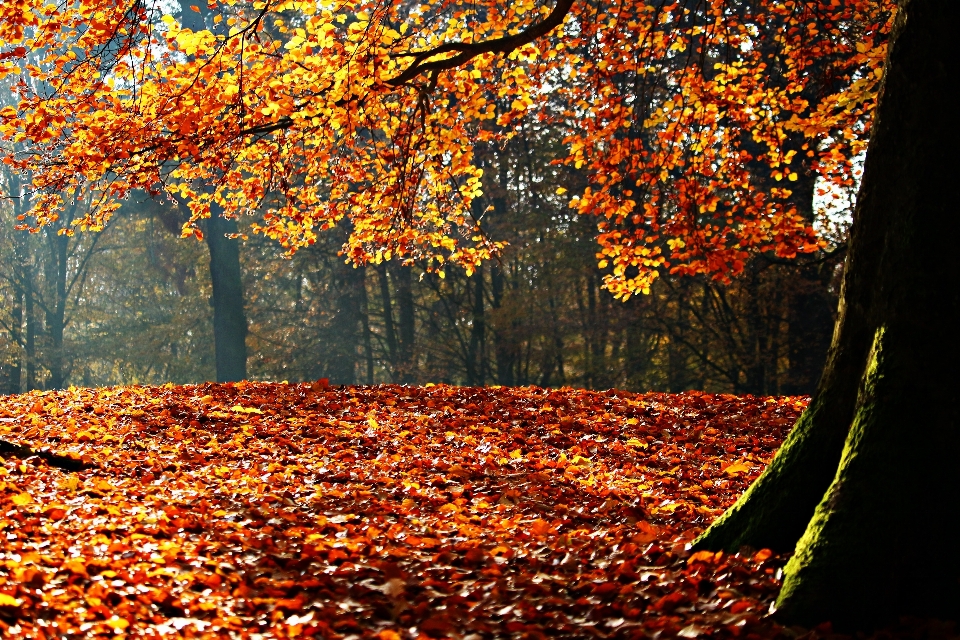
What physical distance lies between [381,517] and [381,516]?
0.02 metres

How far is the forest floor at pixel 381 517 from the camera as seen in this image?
162 inches

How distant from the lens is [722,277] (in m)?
9.17

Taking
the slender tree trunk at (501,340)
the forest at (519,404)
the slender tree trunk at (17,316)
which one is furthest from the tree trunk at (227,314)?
the slender tree trunk at (17,316)

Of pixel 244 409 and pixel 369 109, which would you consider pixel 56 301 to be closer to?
pixel 244 409

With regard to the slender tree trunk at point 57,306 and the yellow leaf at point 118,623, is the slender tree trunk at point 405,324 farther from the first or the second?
the yellow leaf at point 118,623

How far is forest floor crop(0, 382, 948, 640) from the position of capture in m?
4.11

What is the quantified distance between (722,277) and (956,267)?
5.11 meters

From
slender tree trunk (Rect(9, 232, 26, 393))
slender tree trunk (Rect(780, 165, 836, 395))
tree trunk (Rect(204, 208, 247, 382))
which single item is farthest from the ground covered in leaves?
slender tree trunk (Rect(9, 232, 26, 393))

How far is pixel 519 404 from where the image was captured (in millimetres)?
9883

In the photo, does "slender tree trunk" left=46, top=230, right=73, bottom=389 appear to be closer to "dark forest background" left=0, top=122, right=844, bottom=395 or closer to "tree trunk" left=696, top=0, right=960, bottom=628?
"dark forest background" left=0, top=122, right=844, bottom=395

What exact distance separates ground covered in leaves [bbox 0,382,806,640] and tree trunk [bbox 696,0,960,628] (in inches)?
15.1

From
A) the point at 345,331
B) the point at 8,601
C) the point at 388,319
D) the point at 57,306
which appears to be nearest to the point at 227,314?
the point at 345,331

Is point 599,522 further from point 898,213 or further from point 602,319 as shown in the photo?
point 602,319

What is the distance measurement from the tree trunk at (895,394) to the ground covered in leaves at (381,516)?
385 millimetres
